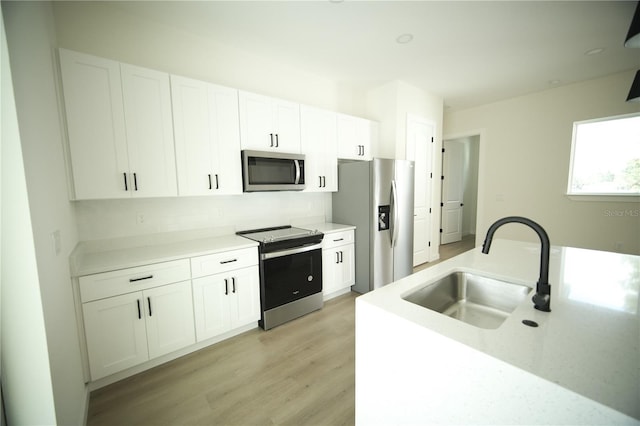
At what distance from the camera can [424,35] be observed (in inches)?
102

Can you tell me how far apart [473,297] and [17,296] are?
2082 mm

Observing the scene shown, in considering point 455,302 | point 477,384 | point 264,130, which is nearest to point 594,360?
point 477,384

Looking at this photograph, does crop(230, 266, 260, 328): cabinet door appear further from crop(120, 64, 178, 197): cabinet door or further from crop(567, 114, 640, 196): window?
crop(567, 114, 640, 196): window

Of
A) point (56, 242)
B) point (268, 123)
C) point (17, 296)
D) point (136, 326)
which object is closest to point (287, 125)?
point (268, 123)

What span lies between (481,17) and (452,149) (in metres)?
3.94

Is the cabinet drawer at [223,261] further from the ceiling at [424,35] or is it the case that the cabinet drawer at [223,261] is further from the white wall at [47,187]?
the ceiling at [424,35]

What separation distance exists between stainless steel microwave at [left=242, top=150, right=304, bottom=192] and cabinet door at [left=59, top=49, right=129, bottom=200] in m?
0.97

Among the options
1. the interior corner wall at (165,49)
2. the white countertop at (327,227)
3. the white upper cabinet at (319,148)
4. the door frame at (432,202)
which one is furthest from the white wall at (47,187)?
the door frame at (432,202)

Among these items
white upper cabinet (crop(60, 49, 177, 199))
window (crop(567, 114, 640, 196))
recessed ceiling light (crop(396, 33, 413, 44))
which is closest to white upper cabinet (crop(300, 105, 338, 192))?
recessed ceiling light (crop(396, 33, 413, 44))

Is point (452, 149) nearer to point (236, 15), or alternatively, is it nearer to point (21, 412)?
point (236, 15)

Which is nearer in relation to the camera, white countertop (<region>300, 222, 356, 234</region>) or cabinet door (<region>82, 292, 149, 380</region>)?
cabinet door (<region>82, 292, 149, 380</region>)

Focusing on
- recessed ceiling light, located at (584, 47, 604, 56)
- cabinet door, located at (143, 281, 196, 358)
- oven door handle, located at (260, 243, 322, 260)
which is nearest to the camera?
cabinet door, located at (143, 281, 196, 358)

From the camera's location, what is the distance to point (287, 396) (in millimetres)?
1721

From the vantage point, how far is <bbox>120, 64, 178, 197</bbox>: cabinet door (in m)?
1.97
